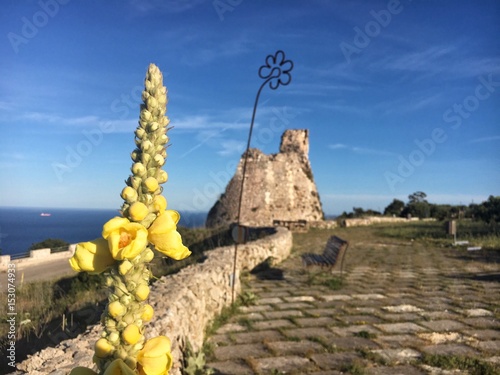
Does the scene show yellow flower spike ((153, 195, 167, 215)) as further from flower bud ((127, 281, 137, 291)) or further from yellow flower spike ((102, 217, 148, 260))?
flower bud ((127, 281, 137, 291))

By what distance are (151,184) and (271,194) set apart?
25.9 m

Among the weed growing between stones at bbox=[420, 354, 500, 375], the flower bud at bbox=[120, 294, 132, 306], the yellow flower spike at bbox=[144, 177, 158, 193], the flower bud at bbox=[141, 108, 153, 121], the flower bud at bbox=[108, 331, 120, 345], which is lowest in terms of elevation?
the weed growing between stones at bbox=[420, 354, 500, 375]

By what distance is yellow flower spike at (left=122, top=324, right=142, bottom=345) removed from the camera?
980 millimetres

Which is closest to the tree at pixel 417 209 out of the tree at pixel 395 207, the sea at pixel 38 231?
the tree at pixel 395 207

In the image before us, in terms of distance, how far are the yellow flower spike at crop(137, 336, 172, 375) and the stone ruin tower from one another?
24817 millimetres

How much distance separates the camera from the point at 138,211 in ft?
3.34

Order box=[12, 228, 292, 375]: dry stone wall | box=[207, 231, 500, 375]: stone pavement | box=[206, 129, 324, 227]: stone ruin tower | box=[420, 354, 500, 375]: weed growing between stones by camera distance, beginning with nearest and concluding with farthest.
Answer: box=[12, 228, 292, 375]: dry stone wall, box=[420, 354, 500, 375]: weed growing between stones, box=[207, 231, 500, 375]: stone pavement, box=[206, 129, 324, 227]: stone ruin tower

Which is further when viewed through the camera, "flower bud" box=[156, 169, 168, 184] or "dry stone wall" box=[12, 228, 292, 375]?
"dry stone wall" box=[12, 228, 292, 375]

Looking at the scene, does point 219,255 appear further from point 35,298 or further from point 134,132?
point 134,132

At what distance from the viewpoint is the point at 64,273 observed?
1177 centimetres

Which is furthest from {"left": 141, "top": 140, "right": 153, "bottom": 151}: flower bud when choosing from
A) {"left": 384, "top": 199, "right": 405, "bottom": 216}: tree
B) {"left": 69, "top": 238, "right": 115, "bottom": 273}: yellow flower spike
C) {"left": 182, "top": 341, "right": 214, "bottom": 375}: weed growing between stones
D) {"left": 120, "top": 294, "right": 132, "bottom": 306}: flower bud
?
{"left": 384, "top": 199, "right": 405, "bottom": 216}: tree

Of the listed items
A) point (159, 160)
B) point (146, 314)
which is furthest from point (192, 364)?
point (159, 160)

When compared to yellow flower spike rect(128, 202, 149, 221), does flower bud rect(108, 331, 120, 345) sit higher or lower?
lower

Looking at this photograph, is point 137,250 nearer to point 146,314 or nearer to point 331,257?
point 146,314
